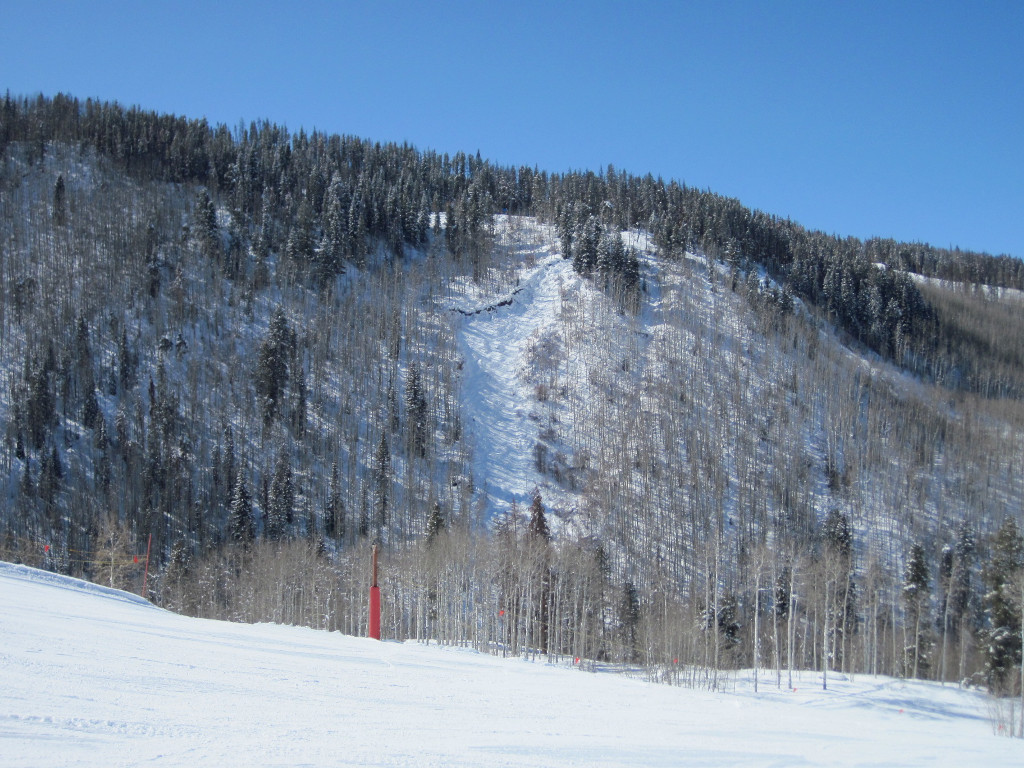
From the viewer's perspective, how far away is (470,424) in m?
99.1

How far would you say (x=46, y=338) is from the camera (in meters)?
94.9

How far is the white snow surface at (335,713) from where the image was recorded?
7.18m

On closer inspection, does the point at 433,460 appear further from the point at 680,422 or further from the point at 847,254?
the point at 847,254

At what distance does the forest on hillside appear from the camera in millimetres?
54688

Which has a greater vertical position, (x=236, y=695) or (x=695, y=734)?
(x=236, y=695)

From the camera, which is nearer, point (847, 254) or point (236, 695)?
point (236, 695)

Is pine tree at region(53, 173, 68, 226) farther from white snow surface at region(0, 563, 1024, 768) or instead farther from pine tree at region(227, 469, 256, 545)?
white snow surface at region(0, 563, 1024, 768)

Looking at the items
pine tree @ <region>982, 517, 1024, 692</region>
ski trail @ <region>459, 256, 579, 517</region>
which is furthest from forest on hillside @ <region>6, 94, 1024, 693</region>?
ski trail @ <region>459, 256, 579, 517</region>

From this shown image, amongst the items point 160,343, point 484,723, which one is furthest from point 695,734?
point 160,343

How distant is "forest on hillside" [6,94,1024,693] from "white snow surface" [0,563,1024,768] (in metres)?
25.9

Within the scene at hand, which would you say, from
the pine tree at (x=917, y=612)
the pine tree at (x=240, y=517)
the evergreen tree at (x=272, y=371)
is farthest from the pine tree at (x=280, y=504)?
the pine tree at (x=917, y=612)

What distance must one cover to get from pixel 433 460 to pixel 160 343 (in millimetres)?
43770

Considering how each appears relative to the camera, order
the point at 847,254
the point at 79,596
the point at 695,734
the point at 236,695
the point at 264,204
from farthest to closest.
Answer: the point at 847,254 < the point at 264,204 < the point at 79,596 < the point at 695,734 < the point at 236,695

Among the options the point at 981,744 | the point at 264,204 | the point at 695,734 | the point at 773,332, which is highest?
the point at 264,204
